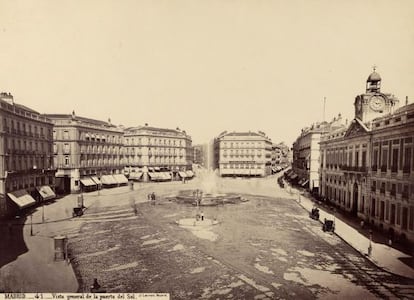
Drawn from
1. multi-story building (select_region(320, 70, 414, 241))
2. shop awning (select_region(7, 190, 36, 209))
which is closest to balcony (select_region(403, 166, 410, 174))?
multi-story building (select_region(320, 70, 414, 241))

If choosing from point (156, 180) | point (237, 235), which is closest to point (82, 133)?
point (156, 180)

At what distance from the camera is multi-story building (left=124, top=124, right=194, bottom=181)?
60.1 metres

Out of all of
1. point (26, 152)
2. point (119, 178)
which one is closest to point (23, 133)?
point (26, 152)

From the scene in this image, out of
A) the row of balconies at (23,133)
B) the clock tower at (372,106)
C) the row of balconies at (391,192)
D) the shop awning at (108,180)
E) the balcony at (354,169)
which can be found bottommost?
the shop awning at (108,180)

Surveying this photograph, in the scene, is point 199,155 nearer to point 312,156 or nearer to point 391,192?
point 312,156

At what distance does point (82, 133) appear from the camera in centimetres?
4147

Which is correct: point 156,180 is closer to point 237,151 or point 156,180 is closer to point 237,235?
point 237,151

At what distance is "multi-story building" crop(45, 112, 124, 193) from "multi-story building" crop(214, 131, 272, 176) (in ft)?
100

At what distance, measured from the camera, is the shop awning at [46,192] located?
31566 millimetres

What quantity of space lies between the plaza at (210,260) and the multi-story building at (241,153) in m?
45.7

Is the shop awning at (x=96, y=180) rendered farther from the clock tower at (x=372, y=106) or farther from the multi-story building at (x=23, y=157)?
the clock tower at (x=372, y=106)

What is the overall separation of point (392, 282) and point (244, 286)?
6.57 metres

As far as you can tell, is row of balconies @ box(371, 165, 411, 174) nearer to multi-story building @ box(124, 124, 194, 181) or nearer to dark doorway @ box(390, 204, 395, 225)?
dark doorway @ box(390, 204, 395, 225)

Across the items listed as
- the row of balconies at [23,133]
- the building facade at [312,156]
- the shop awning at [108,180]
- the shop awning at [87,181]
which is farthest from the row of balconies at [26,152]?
the building facade at [312,156]
